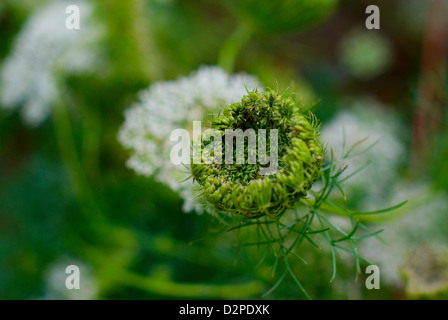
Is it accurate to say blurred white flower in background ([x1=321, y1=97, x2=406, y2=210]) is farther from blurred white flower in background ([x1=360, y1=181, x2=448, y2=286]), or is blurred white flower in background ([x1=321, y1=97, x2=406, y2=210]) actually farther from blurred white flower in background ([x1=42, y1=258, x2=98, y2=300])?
blurred white flower in background ([x1=42, y1=258, x2=98, y2=300])

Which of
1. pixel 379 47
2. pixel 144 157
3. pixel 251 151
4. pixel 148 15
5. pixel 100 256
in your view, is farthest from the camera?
pixel 379 47

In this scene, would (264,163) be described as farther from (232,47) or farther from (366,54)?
(366,54)

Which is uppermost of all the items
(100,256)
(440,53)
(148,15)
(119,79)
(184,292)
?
(148,15)

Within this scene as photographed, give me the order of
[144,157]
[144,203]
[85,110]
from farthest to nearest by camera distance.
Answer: [85,110] → [144,203] → [144,157]

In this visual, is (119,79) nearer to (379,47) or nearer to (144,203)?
(144,203)

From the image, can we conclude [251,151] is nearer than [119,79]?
Yes

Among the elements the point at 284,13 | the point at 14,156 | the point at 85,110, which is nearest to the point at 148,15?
the point at 85,110

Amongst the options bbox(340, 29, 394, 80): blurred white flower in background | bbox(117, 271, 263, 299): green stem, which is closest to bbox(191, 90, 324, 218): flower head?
bbox(117, 271, 263, 299): green stem
